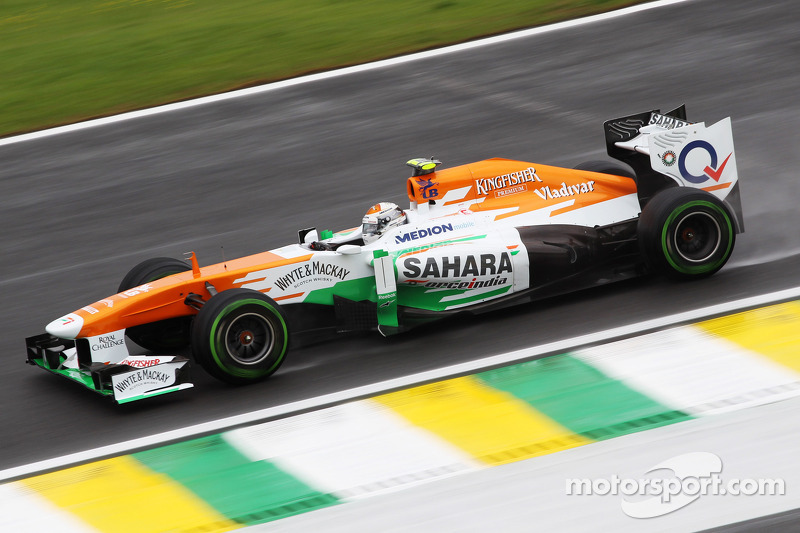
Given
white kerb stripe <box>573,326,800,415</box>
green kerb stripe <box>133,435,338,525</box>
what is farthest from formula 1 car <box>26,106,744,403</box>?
white kerb stripe <box>573,326,800,415</box>

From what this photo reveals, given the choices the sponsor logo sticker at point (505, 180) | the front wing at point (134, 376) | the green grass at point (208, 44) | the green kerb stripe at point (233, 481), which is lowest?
the green kerb stripe at point (233, 481)

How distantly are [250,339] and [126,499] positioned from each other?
153 centimetres

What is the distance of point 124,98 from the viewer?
49.9 feet

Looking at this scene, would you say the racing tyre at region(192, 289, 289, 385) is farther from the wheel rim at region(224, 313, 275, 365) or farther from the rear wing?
the rear wing

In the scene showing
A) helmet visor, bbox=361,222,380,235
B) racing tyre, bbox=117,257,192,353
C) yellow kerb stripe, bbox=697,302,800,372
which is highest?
helmet visor, bbox=361,222,380,235

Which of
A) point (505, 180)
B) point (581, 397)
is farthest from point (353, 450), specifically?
point (505, 180)

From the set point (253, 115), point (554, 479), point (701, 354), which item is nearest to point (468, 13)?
point (253, 115)

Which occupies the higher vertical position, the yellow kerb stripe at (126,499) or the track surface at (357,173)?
the track surface at (357,173)

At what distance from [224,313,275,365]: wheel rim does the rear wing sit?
327 cm

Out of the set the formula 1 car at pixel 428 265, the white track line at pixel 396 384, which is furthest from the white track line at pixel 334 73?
the white track line at pixel 396 384

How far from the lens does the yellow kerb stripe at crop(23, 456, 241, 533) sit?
6.13 m

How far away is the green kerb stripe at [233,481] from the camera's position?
6180 millimetres

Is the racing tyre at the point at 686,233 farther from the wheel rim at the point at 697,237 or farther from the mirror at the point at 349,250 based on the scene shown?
the mirror at the point at 349,250

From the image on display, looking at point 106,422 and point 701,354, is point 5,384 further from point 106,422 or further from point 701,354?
point 701,354
